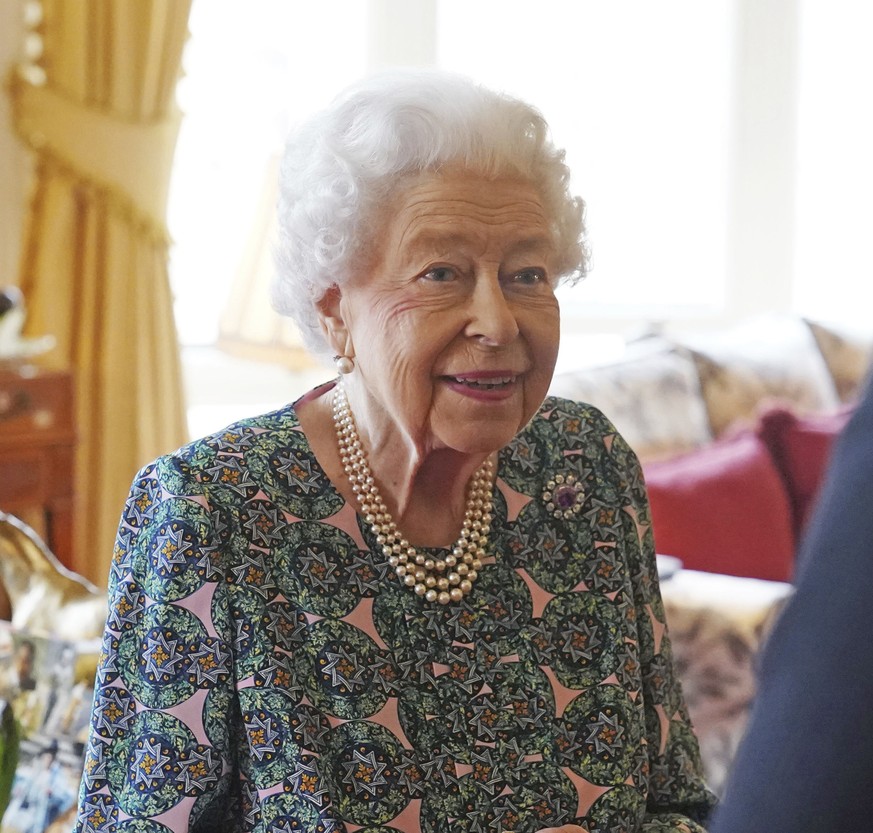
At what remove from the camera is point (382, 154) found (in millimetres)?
1336

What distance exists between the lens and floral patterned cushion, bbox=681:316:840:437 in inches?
126

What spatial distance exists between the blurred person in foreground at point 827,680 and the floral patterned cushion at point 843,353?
3.41 metres

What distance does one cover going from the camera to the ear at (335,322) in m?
1.43

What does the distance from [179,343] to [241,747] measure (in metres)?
2.03

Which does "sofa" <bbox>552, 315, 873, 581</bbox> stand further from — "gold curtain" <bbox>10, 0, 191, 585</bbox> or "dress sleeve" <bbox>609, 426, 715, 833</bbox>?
"gold curtain" <bbox>10, 0, 191, 585</bbox>

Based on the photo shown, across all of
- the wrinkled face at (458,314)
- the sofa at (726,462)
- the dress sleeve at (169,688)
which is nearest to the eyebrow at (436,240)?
the wrinkled face at (458,314)

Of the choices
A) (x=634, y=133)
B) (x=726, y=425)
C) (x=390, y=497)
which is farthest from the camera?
(x=634, y=133)

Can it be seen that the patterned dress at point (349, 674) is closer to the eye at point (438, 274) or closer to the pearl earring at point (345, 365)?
the pearl earring at point (345, 365)

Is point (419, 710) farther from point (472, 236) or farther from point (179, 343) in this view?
point (179, 343)

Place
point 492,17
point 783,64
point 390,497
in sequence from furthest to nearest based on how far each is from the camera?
point 783,64 → point 492,17 → point 390,497

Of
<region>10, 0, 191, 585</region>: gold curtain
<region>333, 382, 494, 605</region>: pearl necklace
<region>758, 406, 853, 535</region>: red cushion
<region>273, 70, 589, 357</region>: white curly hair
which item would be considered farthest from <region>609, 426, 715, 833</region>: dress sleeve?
<region>10, 0, 191, 585</region>: gold curtain

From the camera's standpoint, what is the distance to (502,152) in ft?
4.46

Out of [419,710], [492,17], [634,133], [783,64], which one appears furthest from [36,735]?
[783,64]

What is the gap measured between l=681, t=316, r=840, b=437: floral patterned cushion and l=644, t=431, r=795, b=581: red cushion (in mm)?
455
